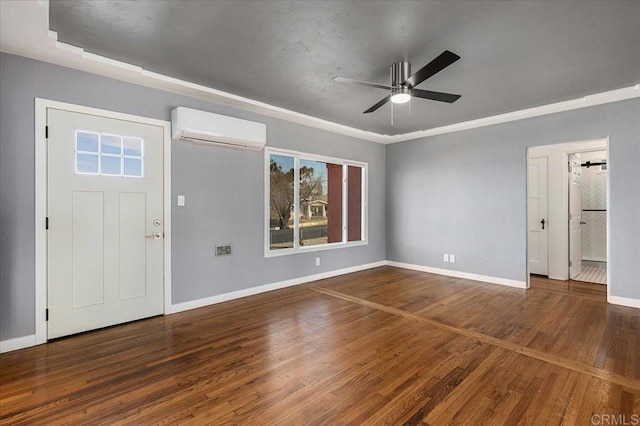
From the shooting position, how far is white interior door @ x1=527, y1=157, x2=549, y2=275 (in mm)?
5527

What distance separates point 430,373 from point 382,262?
4195 millimetres

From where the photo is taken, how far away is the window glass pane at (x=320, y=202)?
17.1 ft

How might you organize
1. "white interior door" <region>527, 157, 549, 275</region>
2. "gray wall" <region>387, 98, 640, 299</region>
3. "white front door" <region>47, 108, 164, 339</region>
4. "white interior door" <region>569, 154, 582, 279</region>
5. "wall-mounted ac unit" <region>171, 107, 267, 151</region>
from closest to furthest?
"white front door" <region>47, 108, 164, 339</region> < "wall-mounted ac unit" <region>171, 107, 267, 151</region> < "gray wall" <region>387, 98, 640, 299</region> < "white interior door" <region>569, 154, 582, 279</region> < "white interior door" <region>527, 157, 549, 275</region>

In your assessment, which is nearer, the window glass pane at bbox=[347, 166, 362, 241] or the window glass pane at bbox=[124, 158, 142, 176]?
the window glass pane at bbox=[124, 158, 142, 176]

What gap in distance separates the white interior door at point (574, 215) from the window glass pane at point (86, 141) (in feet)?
22.7

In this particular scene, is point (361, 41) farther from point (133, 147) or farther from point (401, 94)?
point (133, 147)

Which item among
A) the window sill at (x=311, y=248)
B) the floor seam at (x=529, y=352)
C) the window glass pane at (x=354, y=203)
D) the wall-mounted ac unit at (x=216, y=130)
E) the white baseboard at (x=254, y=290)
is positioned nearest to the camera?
the floor seam at (x=529, y=352)

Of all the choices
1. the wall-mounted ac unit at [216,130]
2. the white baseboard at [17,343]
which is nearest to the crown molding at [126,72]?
the wall-mounted ac unit at [216,130]

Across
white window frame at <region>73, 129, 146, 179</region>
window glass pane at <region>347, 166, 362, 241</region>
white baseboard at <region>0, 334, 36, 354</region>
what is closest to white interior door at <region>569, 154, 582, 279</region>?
window glass pane at <region>347, 166, 362, 241</region>

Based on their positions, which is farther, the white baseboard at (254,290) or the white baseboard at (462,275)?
the white baseboard at (462,275)

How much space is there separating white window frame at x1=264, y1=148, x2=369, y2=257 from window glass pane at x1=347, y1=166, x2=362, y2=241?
0.19 feet

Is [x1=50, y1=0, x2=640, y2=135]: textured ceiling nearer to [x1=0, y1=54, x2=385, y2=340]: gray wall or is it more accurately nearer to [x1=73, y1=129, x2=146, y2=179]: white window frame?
[x1=0, y1=54, x2=385, y2=340]: gray wall

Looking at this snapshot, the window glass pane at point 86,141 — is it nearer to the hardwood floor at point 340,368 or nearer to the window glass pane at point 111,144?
the window glass pane at point 111,144

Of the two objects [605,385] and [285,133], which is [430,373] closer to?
[605,385]
